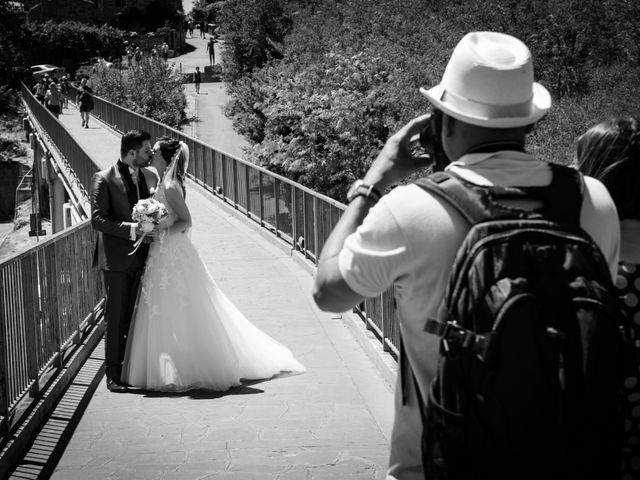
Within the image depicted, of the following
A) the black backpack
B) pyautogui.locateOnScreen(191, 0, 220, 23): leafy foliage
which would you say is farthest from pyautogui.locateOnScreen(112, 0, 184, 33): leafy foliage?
the black backpack

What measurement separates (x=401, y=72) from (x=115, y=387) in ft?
73.8

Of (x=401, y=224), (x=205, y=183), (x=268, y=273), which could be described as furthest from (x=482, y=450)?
(x=205, y=183)

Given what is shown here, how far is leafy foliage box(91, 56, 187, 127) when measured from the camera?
189 feet

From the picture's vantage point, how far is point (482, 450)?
2.26 metres

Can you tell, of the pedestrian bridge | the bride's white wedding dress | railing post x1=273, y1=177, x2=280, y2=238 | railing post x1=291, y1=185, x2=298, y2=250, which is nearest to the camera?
the pedestrian bridge

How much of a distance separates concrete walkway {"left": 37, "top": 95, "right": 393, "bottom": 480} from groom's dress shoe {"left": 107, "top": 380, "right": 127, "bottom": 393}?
64 mm

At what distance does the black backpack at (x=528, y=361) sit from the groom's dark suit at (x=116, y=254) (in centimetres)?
623

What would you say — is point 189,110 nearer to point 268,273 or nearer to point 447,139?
point 268,273

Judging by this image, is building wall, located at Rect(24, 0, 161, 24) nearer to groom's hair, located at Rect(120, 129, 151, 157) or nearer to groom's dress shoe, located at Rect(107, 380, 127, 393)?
groom's hair, located at Rect(120, 129, 151, 157)

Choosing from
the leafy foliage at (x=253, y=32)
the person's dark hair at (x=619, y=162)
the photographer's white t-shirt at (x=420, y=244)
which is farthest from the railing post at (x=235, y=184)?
the leafy foliage at (x=253, y=32)

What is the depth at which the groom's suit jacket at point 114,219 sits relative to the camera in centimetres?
833

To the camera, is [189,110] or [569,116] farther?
[189,110]

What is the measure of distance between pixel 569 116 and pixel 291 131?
15.5m

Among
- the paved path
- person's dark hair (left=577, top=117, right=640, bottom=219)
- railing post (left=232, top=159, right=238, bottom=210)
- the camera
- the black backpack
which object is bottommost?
the paved path
